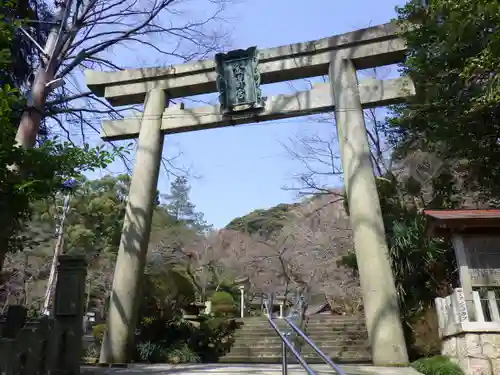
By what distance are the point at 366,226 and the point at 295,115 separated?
9.45ft

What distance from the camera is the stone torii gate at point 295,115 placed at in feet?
22.4

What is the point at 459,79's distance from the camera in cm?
610

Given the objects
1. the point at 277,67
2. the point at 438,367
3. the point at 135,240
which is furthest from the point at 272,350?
the point at 277,67

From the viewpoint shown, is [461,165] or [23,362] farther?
[461,165]

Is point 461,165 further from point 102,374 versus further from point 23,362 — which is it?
point 23,362

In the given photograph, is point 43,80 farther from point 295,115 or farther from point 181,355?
point 181,355

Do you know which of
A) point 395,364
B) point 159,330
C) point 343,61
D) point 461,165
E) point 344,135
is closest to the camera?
point 395,364

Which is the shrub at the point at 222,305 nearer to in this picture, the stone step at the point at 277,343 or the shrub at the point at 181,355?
the stone step at the point at 277,343

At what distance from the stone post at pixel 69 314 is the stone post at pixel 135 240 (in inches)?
86.9

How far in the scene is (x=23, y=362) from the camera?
4.34m

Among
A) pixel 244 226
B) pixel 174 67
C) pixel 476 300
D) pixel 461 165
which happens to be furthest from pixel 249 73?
pixel 244 226

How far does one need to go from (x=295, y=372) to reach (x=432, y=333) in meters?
2.96

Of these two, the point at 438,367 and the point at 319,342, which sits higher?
the point at 319,342

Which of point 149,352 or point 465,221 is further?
point 149,352
